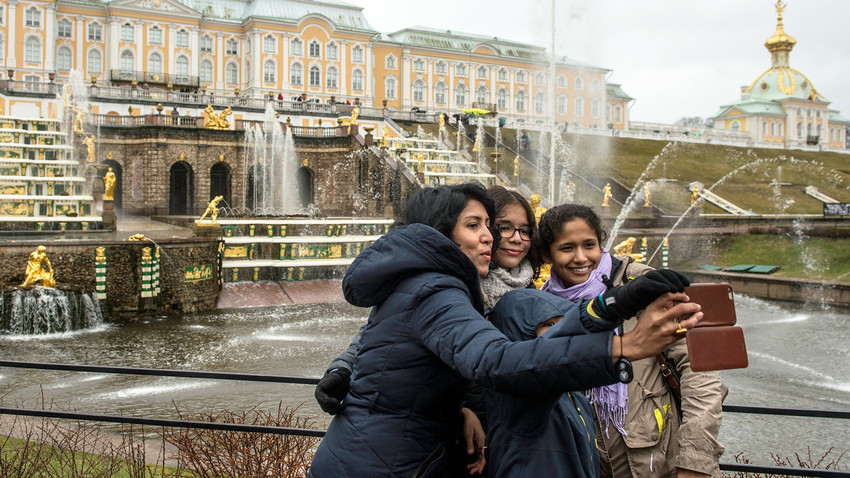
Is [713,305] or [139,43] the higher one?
[139,43]

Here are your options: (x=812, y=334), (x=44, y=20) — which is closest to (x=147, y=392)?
(x=812, y=334)

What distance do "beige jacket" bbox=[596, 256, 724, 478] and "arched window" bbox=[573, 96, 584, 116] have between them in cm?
7382

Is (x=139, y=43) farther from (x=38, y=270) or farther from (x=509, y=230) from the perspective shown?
(x=509, y=230)

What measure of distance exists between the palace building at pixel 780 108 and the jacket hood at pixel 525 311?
3431 inches

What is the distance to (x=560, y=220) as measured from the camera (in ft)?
11.2

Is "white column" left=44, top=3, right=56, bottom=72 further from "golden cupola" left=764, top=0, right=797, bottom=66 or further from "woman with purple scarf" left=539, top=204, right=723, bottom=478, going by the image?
"golden cupola" left=764, top=0, right=797, bottom=66

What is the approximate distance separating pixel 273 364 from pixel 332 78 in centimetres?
5363

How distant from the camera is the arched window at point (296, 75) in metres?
60.2

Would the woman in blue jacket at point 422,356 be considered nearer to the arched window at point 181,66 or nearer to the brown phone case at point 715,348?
the brown phone case at point 715,348

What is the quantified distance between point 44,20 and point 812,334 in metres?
55.8

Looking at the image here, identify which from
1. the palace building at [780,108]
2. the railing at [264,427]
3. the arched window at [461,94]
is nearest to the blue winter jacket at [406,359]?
the railing at [264,427]

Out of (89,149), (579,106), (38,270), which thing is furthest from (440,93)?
(38,270)

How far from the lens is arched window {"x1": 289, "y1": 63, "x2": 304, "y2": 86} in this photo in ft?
197

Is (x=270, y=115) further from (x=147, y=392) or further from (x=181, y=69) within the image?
(x=147, y=392)
